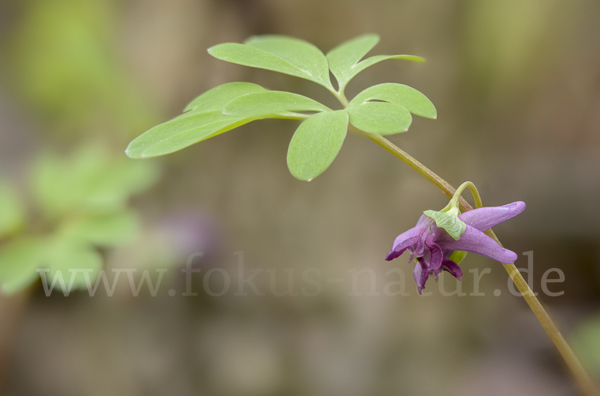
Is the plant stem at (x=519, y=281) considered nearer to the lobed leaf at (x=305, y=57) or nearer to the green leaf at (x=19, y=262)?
the lobed leaf at (x=305, y=57)

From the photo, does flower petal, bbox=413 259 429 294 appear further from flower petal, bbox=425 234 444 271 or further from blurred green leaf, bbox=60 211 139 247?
blurred green leaf, bbox=60 211 139 247

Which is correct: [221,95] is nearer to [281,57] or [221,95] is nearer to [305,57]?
[281,57]

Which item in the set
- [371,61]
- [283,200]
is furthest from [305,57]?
[283,200]

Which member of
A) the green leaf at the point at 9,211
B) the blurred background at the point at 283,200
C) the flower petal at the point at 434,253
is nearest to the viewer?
the flower petal at the point at 434,253

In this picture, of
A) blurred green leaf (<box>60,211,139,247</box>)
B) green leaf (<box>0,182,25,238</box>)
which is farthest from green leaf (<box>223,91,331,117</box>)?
green leaf (<box>0,182,25,238</box>)

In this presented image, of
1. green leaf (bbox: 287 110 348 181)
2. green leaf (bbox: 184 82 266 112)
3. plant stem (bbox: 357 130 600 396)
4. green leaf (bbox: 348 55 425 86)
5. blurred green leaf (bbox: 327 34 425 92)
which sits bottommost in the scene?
plant stem (bbox: 357 130 600 396)

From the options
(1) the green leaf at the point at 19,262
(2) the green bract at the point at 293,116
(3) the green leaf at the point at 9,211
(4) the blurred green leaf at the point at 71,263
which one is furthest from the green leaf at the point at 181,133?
(3) the green leaf at the point at 9,211
